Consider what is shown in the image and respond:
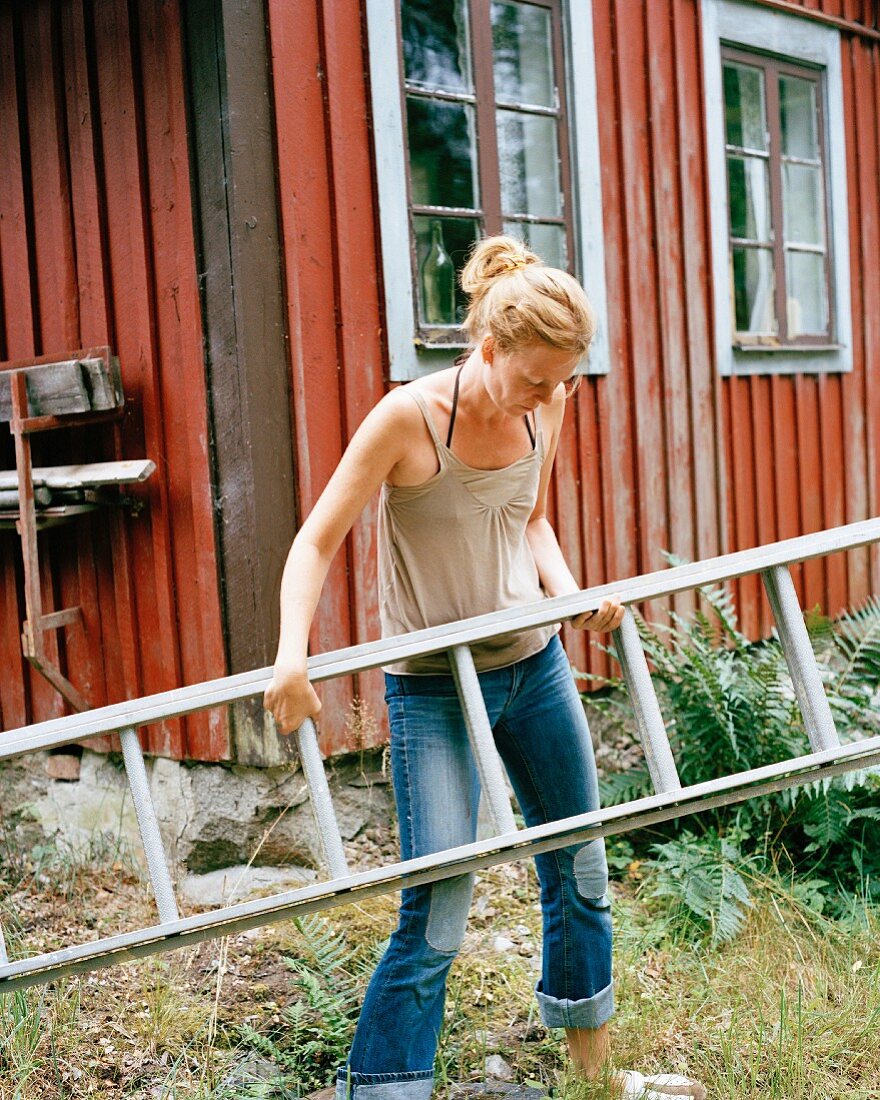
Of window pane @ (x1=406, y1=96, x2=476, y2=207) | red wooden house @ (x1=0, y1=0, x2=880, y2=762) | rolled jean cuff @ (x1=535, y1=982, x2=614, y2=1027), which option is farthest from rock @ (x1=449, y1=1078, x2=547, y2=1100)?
window pane @ (x1=406, y1=96, x2=476, y2=207)

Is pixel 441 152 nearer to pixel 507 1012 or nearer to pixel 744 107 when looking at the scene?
pixel 744 107

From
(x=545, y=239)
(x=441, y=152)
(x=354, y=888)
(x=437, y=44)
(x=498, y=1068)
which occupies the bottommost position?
(x=498, y=1068)

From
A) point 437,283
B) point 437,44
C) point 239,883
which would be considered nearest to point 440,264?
point 437,283

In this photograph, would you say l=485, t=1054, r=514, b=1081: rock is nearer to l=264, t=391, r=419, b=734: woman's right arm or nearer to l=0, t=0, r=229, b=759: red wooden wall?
l=264, t=391, r=419, b=734: woman's right arm

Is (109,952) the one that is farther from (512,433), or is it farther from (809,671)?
(809,671)

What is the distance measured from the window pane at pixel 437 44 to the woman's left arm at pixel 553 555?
236 cm

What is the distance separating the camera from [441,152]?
4.77 m

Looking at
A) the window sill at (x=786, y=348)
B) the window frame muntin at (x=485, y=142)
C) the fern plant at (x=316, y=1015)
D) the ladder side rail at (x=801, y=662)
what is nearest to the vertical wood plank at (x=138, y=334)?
the window frame muntin at (x=485, y=142)

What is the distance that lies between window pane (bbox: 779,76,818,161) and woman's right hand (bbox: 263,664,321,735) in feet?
17.0

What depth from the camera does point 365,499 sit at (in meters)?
2.51

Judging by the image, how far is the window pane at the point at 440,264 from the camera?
4727 millimetres

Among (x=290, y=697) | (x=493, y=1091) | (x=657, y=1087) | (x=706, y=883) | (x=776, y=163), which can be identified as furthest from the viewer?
(x=776, y=163)

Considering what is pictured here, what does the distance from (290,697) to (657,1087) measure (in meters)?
1.40

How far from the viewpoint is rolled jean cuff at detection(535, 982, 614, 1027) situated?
2.77 m
